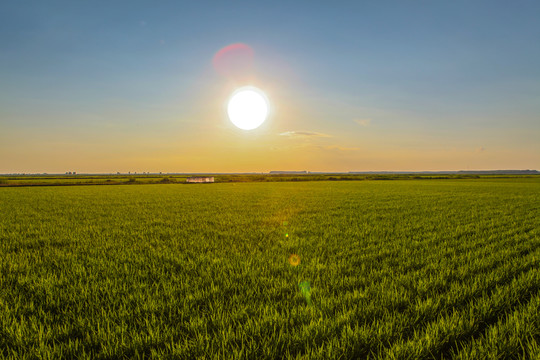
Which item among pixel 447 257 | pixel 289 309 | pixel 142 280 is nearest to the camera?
pixel 289 309

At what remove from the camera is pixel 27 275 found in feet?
16.9

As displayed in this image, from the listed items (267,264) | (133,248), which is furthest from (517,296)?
(133,248)

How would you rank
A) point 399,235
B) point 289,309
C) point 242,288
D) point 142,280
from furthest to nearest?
1. point 399,235
2. point 142,280
3. point 242,288
4. point 289,309

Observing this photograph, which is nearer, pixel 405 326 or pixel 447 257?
pixel 405 326

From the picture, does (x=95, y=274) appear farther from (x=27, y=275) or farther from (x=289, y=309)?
(x=289, y=309)

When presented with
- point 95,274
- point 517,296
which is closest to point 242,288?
point 95,274

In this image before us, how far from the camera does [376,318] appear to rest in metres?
3.46

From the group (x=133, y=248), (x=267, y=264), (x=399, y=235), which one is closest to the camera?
(x=267, y=264)

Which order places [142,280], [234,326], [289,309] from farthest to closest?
[142,280], [289,309], [234,326]

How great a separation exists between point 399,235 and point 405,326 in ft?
20.6

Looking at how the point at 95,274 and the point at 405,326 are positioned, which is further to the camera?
the point at 95,274

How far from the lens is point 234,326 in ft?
10.9

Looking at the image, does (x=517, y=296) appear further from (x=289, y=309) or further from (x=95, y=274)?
(x=95, y=274)

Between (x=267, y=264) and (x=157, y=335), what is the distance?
307cm
